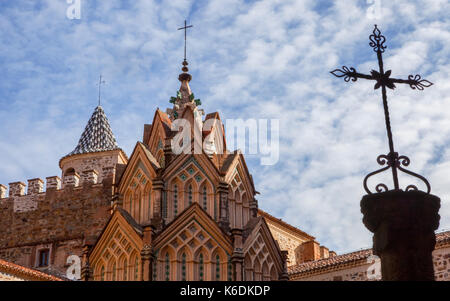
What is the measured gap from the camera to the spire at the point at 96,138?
122ft

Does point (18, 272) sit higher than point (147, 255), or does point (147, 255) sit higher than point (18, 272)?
point (18, 272)

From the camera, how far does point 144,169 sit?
16891mm

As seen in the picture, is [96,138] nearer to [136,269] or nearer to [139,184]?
[139,184]

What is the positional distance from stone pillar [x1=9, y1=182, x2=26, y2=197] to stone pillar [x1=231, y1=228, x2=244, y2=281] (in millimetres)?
20887

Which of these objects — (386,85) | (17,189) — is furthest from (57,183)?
(386,85)

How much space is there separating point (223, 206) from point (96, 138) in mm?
22539

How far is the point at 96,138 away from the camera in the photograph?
37.8 m
